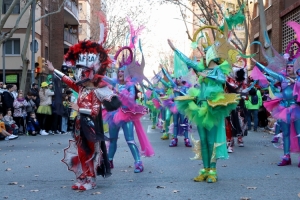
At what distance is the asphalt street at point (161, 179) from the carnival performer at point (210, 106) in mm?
401

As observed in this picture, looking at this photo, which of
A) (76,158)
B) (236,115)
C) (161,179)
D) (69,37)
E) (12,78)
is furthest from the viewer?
(69,37)

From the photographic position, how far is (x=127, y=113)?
9617 mm

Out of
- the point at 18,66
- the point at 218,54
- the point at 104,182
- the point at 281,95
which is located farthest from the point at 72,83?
the point at 18,66

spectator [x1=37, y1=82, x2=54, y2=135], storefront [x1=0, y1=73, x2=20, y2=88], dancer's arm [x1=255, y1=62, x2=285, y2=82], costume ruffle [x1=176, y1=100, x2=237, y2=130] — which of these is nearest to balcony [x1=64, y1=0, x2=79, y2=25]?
storefront [x1=0, y1=73, x2=20, y2=88]

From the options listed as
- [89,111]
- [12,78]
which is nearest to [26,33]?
[12,78]

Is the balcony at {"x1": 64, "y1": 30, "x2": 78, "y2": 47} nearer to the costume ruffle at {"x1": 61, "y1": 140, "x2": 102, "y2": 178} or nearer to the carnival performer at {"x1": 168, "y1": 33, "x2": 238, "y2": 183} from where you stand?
the carnival performer at {"x1": 168, "y1": 33, "x2": 238, "y2": 183}

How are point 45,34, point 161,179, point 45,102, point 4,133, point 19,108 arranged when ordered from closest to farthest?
point 161,179
point 4,133
point 19,108
point 45,102
point 45,34

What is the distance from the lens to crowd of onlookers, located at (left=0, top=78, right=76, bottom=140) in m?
18.6

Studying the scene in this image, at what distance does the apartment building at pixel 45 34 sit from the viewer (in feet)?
123

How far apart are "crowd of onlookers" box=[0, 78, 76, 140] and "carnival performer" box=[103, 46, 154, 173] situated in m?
8.40

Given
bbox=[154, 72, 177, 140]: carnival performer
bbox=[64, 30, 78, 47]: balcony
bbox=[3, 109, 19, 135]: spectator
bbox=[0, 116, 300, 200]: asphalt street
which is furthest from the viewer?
bbox=[64, 30, 78, 47]: balcony

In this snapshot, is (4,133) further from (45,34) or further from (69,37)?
(69,37)

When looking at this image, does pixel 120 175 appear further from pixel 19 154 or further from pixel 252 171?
pixel 19 154

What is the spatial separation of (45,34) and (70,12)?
7.27m
